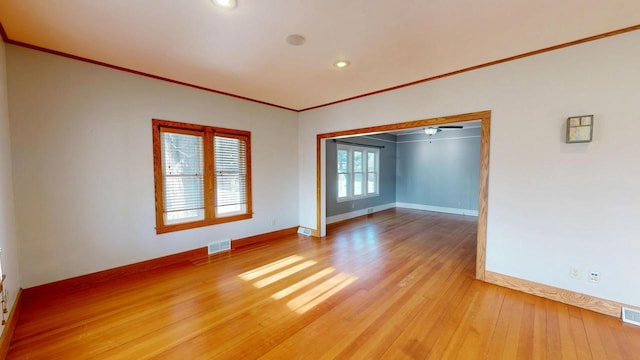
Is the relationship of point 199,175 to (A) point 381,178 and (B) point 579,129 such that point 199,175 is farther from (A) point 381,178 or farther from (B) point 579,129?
(A) point 381,178

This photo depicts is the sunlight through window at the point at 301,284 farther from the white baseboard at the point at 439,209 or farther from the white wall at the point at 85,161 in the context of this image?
the white baseboard at the point at 439,209

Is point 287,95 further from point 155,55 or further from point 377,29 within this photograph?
point 377,29

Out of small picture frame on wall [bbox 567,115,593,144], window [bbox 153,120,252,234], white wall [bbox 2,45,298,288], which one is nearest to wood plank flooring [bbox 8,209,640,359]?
white wall [bbox 2,45,298,288]

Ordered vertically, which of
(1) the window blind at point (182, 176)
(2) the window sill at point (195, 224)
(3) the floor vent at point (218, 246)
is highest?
(1) the window blind at point (182, 176)

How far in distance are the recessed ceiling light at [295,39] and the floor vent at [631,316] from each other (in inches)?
159

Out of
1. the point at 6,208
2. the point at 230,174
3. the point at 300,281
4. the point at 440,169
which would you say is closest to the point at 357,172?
the point at 440,169

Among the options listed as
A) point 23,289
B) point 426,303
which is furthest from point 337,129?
point 23,289

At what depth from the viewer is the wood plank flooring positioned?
195 centimetres

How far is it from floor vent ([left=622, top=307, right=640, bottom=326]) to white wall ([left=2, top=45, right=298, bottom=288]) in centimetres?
507

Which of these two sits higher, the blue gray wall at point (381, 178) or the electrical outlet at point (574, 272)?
the blue gray wall at point (381, 178)

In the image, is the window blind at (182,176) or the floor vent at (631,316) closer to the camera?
the floor vent at (631,316)

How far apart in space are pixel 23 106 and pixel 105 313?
235cm

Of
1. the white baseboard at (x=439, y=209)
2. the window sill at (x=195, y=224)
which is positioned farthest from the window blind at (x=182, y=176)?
the white baseboard at (x=439, y=209)

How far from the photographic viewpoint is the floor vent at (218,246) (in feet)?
13.4
